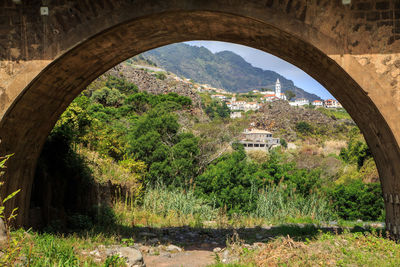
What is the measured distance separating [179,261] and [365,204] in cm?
938

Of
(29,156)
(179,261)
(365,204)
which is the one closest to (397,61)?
(179,261)

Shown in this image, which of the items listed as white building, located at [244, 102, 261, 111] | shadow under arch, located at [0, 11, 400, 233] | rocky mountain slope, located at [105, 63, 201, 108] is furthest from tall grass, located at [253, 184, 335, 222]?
white building, located at [244, 102, 261, 111]

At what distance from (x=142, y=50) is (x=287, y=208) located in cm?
642

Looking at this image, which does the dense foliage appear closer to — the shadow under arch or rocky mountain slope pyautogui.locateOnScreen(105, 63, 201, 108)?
the shadow under arch

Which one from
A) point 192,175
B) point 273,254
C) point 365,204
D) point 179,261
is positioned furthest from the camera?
point 192,175

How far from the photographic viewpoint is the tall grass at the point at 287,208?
10102 mm

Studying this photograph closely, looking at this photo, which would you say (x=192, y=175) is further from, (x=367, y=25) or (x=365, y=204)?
(x=367, y=25)

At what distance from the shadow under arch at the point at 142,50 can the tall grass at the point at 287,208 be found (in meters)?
5.02

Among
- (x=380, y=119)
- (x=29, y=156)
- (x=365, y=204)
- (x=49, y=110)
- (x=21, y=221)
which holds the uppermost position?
(x=49, y=110)

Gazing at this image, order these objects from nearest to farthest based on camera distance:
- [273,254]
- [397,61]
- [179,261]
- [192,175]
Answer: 1. [397,61]
2. [273,254]
3. [179,261]
4. [192,175]

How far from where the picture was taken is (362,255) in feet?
14.9

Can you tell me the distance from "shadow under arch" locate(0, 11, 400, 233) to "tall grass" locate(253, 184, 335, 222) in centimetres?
502

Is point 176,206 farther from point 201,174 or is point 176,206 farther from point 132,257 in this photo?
point 132,257

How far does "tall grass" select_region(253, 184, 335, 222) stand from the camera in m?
10.1
